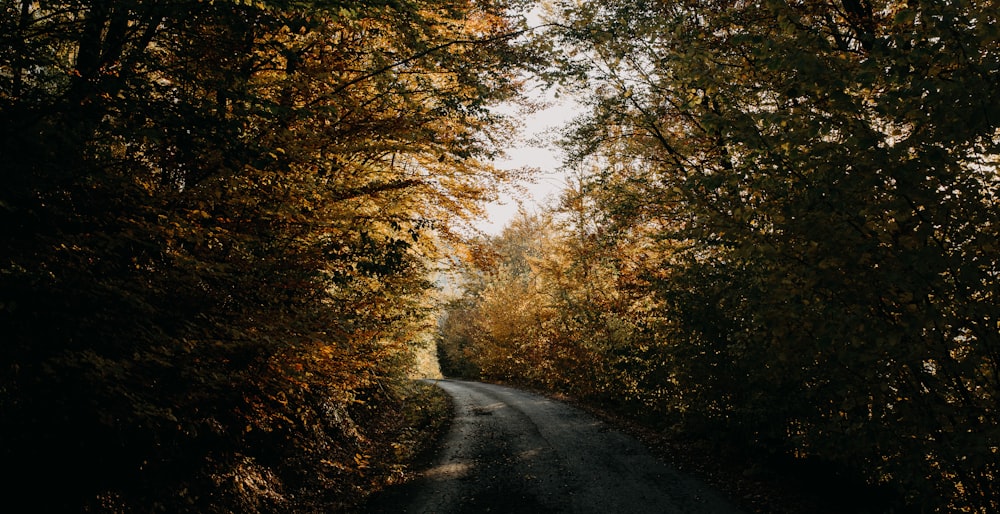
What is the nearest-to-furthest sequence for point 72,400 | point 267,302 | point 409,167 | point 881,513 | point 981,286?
point 981,286
point 72,400
point 267,302
point 881,513
point 409,167

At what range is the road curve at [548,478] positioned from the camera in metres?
7.34

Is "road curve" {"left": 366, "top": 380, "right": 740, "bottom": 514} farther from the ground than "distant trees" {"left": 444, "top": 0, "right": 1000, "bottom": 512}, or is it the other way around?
"distant trees" {"left": 444, "top": 0, "right": 1000, "bottom": 512}

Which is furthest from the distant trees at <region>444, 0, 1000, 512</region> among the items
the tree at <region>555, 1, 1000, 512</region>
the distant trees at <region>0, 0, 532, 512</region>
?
the distant trees at <region>0, 0, 532, 512</region>

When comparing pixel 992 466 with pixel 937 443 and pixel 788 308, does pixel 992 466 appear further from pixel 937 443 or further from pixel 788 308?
pixel 788 308

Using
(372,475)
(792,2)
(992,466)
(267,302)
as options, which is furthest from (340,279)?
(792,2)

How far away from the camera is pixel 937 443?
3.82 metres

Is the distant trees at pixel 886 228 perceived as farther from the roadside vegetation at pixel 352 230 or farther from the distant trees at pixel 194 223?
the distant trees at pixel 194 223

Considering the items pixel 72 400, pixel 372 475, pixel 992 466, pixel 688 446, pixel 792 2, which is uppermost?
pixel 792 2

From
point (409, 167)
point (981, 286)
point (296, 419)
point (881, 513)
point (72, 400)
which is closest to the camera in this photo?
point (981, 286)

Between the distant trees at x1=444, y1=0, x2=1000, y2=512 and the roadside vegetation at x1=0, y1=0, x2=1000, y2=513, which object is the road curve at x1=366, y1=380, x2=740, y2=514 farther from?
the distant trees at x1=444, y1=0, x2=1000, y2=512

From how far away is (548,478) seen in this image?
8.70 m

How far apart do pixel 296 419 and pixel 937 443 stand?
8974 millimetres

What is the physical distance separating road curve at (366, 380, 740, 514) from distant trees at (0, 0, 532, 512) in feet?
5.68

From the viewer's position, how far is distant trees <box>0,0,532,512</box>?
12.5 ft
